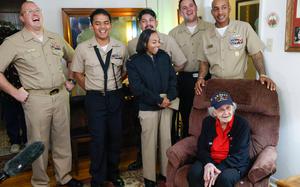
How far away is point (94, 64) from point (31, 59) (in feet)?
1.63

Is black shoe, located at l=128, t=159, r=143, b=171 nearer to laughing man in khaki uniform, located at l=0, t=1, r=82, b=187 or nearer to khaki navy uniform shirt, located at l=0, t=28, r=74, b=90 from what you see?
laughing man in khaki uniform, located at l=0, t=1, r=82, b=187

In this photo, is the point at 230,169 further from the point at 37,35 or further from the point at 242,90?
the point at 37,35

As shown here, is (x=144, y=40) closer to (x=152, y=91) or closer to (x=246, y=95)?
(x=152, y=91)

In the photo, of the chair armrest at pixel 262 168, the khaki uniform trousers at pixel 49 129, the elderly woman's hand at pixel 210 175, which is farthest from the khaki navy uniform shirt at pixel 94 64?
the chair armrest at pixel 262 168

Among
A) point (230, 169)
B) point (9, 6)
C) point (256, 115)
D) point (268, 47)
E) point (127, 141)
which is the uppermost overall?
point (9, 6)

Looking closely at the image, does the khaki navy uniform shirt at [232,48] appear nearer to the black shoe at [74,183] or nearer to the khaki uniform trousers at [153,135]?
the khaki uniform trousers at [153,135]

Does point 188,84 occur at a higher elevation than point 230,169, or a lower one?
higher

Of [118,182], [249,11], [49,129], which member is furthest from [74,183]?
[249,11]

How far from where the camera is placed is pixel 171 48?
8.94 ft

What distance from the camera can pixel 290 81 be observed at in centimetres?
226

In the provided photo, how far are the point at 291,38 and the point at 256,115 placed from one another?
63 cm

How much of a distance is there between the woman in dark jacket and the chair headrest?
0.90ft

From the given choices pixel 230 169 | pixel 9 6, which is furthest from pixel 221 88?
pixel 9 6

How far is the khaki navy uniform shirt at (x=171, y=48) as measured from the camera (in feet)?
8.91
